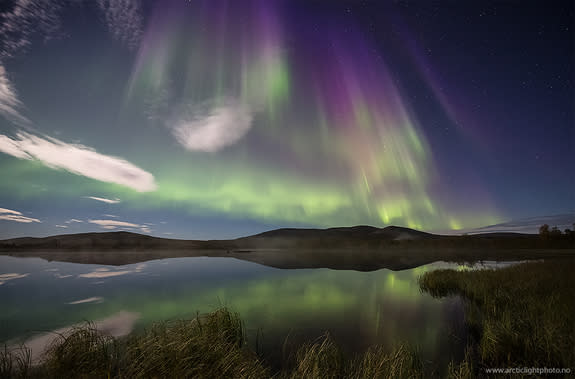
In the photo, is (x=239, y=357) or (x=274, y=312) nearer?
(x=239, y=357)

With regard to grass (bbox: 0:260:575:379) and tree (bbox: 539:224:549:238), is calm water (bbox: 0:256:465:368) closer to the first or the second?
grass (bbox: 0:260:575:379)

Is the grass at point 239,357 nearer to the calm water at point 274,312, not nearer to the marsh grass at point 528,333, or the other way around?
the marsh grass at point 528,333

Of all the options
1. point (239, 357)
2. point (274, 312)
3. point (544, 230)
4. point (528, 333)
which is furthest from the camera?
point (544, 230)

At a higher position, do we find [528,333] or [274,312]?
[528,333]

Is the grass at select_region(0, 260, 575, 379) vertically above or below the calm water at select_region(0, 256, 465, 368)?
above

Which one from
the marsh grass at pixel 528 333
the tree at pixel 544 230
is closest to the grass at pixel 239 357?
the marsh grass at pixel 528 333

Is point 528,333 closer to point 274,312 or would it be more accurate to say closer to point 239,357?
point 239,357

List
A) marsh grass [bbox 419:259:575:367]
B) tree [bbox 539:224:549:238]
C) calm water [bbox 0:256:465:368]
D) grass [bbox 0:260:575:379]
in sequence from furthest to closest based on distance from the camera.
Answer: tree [bbox 539:224:549:238]
calm water [bbox 0:256:465:368]
marsh grass [bbox 419:259:575:367]
grass [bbox 0:260:575:379]

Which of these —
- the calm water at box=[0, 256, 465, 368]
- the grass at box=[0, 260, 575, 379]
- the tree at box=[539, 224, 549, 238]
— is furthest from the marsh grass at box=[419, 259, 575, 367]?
the tree at box=[539, 224, 549, 238]

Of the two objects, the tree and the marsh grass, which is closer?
the marsh grass

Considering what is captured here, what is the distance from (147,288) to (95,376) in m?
24.4

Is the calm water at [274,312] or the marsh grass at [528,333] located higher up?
the marsh grass at [528,333]

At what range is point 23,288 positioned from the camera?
1111 inches

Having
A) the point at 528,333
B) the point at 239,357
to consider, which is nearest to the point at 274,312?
the point at 239,357
